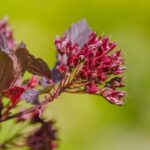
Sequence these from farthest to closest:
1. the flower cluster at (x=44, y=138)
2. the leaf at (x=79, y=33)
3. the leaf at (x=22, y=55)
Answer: the flower cluster at (x=44, y=138), the leaf at (x=79, y=33), the leaf at (x=22, y=55)

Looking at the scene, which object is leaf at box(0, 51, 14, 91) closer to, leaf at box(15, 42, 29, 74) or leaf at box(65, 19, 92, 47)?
leaf at box(15, 42, 29, 74)

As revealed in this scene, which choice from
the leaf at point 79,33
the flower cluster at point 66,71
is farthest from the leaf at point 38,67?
the leaf at point 79,33

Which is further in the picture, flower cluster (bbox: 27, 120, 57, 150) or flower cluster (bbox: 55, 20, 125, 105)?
flower cluster (bbox: 27, 120, 57, 150)

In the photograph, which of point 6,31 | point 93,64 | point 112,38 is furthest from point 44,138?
point 112,38

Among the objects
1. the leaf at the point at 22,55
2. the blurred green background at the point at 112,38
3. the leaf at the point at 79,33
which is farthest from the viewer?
the blurred green background at the point at 112,38

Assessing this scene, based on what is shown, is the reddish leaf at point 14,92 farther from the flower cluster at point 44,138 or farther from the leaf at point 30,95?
the flower cluster at point 44,138

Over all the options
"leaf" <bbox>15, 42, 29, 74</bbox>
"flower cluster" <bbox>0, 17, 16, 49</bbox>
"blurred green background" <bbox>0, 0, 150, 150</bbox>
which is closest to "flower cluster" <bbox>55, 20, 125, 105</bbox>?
"leaf" <bbox>15, 42, 29, 74</bbox>

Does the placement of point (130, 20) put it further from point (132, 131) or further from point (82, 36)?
point (82, 36)

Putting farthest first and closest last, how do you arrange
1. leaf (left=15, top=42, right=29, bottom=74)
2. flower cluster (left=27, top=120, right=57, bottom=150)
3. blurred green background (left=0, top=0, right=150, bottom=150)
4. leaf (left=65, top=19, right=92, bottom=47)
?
blurred green background (left=0, top=0, right=150, bottom=150), flower cluster (left=27, top=120, right=57, bottom=150), leaf (left=65, top=19, right=92, bottom=47), leaf (left=15, top=42, right=29, bottom=74)
